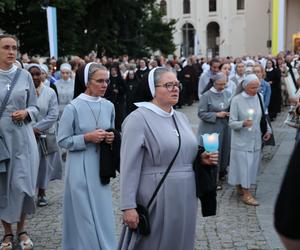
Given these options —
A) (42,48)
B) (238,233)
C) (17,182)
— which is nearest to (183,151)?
(17,182)

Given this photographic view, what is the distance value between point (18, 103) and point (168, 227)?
251 cm

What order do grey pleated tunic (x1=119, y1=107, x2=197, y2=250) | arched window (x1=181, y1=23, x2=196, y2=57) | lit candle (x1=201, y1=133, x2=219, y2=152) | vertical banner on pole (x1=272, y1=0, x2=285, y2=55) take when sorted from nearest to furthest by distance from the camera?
lit candle (x1=201, y1=133, x2=219, y2=152) < grey pleated tunic (x1=119, y1=107, x2=197, y2=250) < vertical banner on pole (x1=272, y1=0, x2=285, y2=55) < arched window (x1=181, y1=23, x2=196, y2=57)

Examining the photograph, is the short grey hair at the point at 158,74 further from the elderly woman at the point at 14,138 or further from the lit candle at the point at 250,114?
the lit candle at the point at 250,114

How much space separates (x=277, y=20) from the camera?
38344 millimetres

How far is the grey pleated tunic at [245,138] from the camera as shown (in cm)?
788

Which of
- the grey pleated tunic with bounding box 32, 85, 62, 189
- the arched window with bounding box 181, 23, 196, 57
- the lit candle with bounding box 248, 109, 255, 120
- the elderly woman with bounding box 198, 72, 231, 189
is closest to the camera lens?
the grey pleated tunic with bounding box 32, 85, 62, 189

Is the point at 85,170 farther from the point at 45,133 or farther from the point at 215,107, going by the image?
the point at 215,107

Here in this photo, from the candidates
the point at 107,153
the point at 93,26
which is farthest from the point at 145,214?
the point at 93,26

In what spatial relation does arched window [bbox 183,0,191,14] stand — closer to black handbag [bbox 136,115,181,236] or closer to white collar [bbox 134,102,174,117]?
white collar [bbox 134,102,174,117]

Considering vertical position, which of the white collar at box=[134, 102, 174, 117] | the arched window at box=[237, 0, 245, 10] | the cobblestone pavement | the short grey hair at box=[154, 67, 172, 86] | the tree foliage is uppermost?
the arched window at box=[237, 0, 245, 10]

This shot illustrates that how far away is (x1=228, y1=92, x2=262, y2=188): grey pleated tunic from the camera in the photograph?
310 inches

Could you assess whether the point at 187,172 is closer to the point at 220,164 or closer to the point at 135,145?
the point at 135,145

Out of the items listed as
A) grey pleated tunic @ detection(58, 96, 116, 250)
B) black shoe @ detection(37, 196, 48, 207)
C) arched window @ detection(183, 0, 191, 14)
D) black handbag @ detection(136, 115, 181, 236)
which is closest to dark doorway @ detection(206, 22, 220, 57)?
arched window @ detection(183, 0, 191, 14)

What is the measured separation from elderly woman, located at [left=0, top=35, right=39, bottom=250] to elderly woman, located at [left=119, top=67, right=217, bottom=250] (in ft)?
6.72
